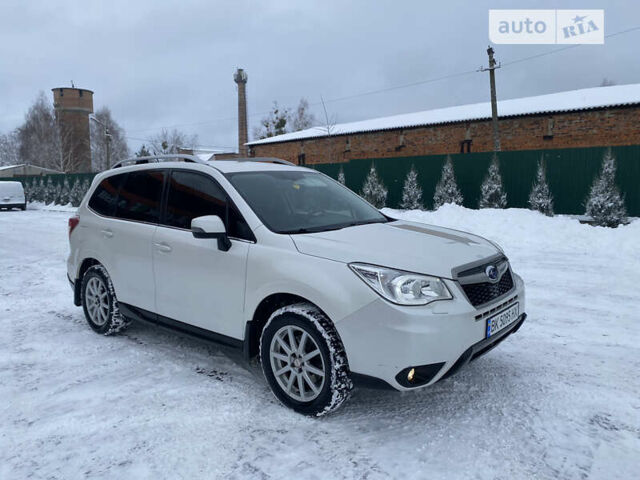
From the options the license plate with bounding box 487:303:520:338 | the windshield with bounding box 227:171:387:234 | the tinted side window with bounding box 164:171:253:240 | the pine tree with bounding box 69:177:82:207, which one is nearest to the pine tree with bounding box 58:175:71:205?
the pine tree with bounding box 69:177:82:207

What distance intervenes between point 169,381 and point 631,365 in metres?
3.82

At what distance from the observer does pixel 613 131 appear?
Result: 23812 mm

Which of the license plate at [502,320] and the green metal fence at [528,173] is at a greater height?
the green metal fence at [528,173]

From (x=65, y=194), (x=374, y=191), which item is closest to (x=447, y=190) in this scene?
(x=374, y=191)

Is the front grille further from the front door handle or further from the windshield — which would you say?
the front door handle

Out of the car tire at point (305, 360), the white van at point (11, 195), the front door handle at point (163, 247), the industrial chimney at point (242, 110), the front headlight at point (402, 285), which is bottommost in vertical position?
the car tire at point (305, 360)

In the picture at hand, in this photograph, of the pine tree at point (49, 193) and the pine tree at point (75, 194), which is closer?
the pine tree at point (75, 194)

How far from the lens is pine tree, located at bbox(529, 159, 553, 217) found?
1515 cm

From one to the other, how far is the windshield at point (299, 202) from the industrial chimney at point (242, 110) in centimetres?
4204

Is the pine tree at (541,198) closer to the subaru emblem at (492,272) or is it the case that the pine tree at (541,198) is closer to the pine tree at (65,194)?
the subaru emblem at (492,272)

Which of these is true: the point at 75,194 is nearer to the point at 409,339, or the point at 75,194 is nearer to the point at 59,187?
the point at 59,187

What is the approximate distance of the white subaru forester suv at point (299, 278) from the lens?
2.92 m

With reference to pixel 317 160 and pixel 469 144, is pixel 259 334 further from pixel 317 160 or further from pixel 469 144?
pixel 317 160

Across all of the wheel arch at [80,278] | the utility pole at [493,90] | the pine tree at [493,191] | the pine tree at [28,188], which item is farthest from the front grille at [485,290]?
the pine tree at [28,188]
